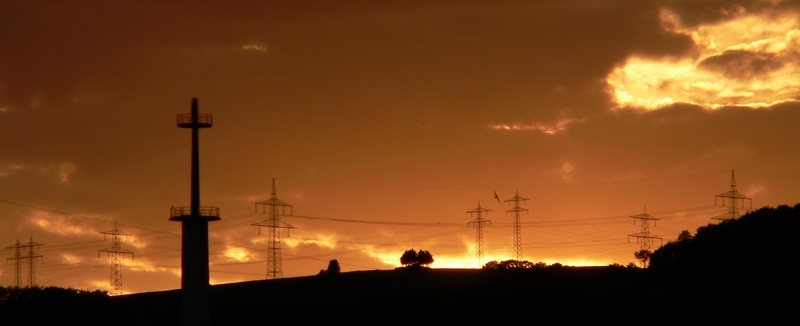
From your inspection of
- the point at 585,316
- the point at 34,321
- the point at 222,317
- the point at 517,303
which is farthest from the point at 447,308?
the point at 34,321

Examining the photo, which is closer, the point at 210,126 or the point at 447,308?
the point at 210,126

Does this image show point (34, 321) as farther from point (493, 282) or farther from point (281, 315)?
point (493, 282)

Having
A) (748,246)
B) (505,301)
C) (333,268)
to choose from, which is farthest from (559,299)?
(333,268)

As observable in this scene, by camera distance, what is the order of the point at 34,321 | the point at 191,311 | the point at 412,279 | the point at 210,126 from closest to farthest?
the point at 191,311
the point at 210,126
the point at 34,321
the point at 412,279

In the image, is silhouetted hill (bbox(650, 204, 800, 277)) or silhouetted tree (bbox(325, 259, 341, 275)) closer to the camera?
silhouetted hill (bbox(650, 204, 800, 277))

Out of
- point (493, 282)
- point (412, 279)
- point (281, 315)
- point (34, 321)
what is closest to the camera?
point (34, 321)

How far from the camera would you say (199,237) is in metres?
92.3

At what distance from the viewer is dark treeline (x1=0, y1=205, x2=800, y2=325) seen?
10669 cm

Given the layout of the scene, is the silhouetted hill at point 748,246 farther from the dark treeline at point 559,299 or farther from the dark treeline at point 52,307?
the dark treeline at point 52,307

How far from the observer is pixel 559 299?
120375 millimetres

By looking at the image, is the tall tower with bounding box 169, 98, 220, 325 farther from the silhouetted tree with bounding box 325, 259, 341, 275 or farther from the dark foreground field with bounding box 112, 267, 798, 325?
the silhouetted tree with bounding box 325, 259, 341, 275

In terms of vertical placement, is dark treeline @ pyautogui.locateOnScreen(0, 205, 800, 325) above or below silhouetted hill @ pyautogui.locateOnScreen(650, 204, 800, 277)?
below

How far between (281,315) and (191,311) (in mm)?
23635

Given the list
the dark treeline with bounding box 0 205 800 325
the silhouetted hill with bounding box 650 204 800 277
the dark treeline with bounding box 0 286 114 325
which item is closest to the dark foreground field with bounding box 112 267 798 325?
the dark treeline with bounding box 0 205 800 325
